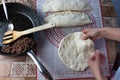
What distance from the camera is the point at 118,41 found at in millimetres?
861

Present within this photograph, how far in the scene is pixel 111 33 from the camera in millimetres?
833

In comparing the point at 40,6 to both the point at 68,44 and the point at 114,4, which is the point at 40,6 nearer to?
the point at 68,44

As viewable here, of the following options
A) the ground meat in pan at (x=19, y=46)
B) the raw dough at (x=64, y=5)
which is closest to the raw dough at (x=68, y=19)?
the raw dough at (x=64, y=5)

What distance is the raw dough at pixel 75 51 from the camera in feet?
2.64

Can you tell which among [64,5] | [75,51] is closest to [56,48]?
[75,51]

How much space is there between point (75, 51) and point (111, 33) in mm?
167

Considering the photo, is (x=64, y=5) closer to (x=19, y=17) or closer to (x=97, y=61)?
(x=19, y=17)

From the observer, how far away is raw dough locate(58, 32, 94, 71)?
2.64 ft

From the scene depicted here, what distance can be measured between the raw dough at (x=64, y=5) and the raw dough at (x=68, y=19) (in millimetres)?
20

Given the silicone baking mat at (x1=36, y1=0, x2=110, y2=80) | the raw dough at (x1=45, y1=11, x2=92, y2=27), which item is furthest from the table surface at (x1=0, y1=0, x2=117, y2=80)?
the raw dough at (x1=45, y1=11, x2=92, y2=27)

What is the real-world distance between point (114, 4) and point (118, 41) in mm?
187

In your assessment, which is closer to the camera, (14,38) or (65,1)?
(14,38)

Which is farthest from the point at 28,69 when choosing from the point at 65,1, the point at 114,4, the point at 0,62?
the point at 114,4

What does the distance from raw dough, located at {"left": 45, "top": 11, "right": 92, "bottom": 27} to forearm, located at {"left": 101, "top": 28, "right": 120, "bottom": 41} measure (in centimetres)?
10
